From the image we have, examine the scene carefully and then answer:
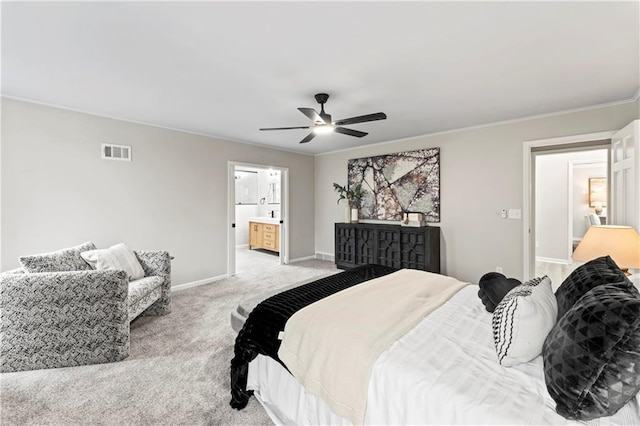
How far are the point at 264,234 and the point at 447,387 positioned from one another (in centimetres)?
632

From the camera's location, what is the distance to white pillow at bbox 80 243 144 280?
9.16 feet

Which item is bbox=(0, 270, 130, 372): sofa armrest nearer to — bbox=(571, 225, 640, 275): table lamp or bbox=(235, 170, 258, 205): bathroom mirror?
bbox=(571, 225, 640, 275): table lamp

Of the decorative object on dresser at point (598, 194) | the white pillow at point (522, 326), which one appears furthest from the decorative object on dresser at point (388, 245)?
the decorative object on dresser at point (598, 194)

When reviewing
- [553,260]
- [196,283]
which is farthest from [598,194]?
[196,283]

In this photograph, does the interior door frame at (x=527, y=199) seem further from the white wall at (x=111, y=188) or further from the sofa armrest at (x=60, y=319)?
the sofa armrest at (x=60, y=319)

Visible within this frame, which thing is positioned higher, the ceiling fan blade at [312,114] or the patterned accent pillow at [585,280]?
the ceiling fan blade at [312,114]

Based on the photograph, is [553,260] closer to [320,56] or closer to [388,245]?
[388,245]

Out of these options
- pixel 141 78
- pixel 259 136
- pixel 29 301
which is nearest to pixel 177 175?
pixel 259 136

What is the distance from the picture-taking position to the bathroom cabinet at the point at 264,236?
669cm

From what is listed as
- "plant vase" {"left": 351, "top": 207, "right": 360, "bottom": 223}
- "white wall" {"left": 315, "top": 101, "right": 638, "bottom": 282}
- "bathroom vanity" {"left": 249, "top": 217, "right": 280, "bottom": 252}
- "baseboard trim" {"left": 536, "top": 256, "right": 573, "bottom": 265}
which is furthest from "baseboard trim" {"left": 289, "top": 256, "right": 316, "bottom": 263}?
"baseboard trim" {"left": 536, "top": 256, "right": 573, "bottom": 265}

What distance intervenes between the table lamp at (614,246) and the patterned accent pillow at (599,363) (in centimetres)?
150

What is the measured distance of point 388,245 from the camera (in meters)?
4.79

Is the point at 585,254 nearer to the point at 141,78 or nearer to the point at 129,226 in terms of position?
the point at 141,78

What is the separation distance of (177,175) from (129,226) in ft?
3.13
